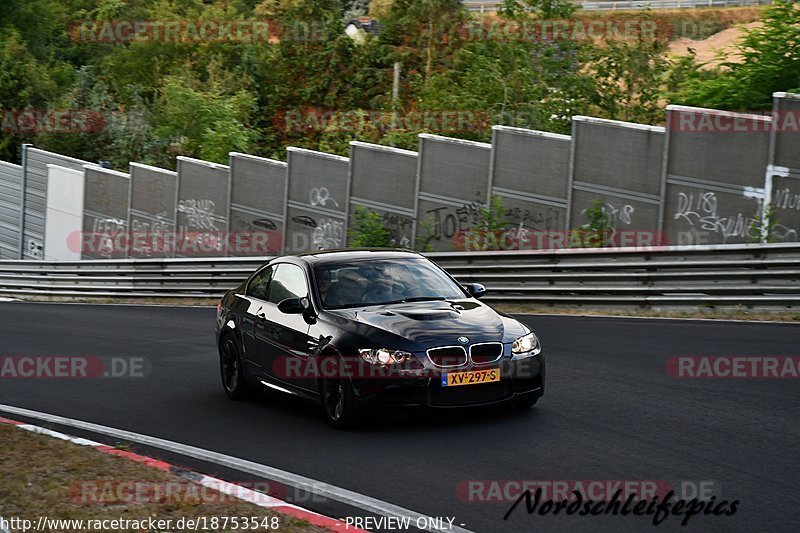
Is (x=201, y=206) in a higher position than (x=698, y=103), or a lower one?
lower

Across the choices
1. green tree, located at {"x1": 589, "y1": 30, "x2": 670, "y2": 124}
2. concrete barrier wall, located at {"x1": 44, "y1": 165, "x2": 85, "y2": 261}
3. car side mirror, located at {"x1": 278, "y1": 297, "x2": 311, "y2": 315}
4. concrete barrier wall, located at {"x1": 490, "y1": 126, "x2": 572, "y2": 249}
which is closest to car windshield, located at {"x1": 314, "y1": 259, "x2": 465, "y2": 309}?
car side mirror, located at {"x1": 278, "y1": 297, "x2": 311, "y2": 315}

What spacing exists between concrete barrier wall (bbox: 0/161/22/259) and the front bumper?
36323mm

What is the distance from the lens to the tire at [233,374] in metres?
11.5

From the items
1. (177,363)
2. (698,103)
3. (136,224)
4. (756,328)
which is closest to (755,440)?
(756,328)

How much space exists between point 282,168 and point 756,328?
17436 millimetres

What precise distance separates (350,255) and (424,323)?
5.77ft

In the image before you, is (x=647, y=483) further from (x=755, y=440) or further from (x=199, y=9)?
(x=199, y=9)

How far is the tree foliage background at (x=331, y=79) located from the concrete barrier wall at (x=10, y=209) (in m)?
3.20

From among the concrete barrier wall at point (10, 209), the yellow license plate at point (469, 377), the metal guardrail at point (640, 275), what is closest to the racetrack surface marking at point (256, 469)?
the yellow license plate at point (469, 377)

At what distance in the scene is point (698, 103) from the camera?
25047 millimetres

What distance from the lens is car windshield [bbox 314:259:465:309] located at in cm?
1023

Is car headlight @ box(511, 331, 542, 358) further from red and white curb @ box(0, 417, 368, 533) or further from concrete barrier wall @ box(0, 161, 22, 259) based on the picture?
concrete barrier wall @ box(0, 161, 22, 259)

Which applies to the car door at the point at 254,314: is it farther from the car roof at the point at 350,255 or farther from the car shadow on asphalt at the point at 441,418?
the car shadow on asphalt at the point at 441,418

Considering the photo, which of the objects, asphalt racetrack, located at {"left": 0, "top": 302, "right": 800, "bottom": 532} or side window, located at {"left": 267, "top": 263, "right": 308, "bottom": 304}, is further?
side window, located at {"left": 267, "top": 263, "right": 308, "bottom": 304}
